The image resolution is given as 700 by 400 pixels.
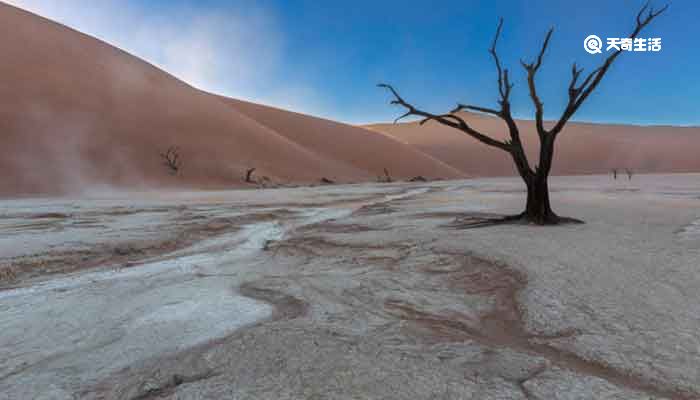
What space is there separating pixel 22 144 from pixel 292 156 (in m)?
18.9

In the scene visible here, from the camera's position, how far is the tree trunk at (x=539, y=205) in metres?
5.85

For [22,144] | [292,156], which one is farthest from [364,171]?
[22,144]

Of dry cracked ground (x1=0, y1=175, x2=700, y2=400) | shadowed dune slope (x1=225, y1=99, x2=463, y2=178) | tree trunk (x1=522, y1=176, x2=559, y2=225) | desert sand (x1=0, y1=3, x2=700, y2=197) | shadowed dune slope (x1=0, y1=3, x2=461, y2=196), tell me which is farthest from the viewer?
shadowed dune slope (x1=225, y1=99, x2=463, y2=178)

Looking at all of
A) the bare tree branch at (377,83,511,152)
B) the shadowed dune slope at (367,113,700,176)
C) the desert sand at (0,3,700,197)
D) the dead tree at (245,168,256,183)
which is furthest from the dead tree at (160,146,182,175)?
the shadowed dune slope at (367,113,700,176)

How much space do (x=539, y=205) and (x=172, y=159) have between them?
26.0 meters

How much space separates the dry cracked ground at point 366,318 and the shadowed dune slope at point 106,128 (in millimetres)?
19999

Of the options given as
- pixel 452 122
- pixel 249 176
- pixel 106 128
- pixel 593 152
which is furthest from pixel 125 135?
pixel 593 152

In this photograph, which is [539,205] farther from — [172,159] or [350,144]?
[350,144]

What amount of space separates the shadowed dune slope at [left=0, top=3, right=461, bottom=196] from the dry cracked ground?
19999 millimetres

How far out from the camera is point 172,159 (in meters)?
27.7

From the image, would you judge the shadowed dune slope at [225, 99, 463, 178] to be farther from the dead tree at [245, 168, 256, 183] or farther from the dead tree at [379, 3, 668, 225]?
the dead tree at [379, 3, 668, 225]

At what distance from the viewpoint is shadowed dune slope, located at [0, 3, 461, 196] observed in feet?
74.1

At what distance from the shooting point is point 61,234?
5.93 meters

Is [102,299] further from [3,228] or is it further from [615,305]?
[3,228]
